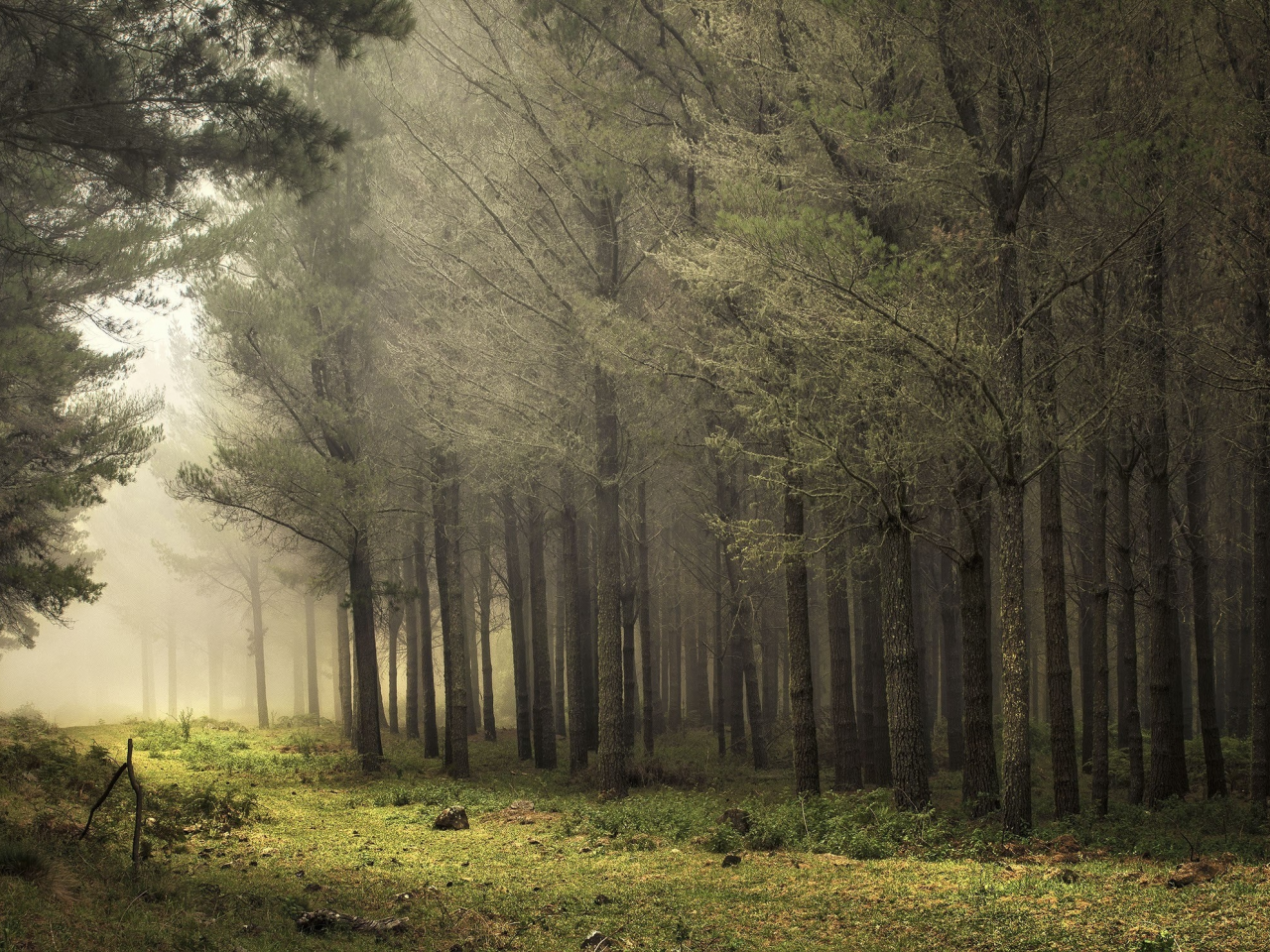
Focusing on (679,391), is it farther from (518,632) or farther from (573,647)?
(518,632)

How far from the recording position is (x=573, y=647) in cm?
1714

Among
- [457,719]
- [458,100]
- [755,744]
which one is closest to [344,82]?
[458,100]

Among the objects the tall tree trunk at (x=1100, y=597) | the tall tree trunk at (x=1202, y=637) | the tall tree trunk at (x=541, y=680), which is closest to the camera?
the tall tree trunk at (x=1100, y=597)

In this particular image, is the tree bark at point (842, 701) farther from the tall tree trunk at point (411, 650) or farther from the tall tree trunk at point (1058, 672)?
the tall tree trunk at point (411, 650)

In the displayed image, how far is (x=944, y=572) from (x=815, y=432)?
10.1 metres

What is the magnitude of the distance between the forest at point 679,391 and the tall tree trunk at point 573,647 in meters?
0.11

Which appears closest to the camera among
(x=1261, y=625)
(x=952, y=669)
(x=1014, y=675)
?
(x=1014, y=675)

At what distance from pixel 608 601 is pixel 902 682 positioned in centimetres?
511

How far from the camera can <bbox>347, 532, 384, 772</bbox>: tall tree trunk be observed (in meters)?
16.4

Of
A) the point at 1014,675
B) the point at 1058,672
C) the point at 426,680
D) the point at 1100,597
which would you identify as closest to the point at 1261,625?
the point at 1100,597

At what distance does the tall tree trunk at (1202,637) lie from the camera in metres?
11.7

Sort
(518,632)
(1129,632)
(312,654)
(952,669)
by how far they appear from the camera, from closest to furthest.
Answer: (1129,632)
(952,669)
(518,632)
(312,654)

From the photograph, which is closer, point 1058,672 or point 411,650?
point 1058,672

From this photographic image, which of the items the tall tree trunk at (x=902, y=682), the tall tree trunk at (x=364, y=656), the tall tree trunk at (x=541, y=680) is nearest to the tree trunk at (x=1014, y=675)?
the tall tree trunk at (x=902, y=682)
